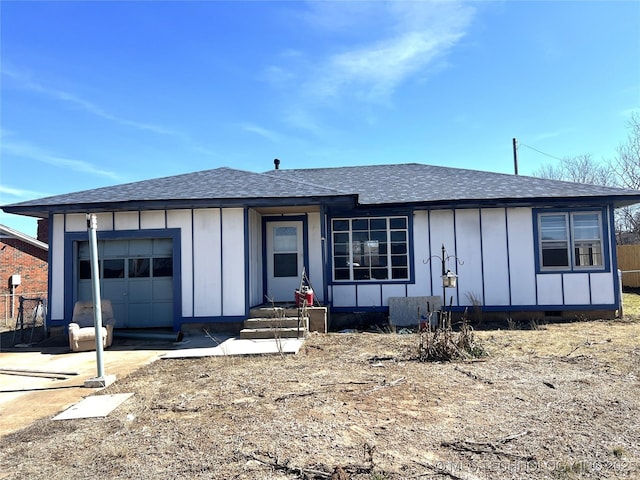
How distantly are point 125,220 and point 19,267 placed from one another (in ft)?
39.6

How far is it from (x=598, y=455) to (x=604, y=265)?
8546 mm

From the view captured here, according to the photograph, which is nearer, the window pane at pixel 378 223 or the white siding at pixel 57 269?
the white siding at pixel 57 269

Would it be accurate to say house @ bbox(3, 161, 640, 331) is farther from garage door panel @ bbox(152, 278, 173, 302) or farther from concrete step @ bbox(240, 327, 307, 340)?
concrete step @ bbox(240, 327, 307, 340)

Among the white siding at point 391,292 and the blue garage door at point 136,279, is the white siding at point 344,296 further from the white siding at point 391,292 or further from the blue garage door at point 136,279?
the blue garage door at point 136,279

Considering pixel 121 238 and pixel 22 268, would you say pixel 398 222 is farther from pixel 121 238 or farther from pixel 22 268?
pixel 22 268

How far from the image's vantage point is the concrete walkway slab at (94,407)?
478 centimetres

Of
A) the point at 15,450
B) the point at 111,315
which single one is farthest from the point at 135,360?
the point at 15,450

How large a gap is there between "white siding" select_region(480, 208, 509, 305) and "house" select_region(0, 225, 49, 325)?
54.5 feet

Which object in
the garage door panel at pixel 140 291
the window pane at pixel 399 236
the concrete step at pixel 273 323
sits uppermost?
the window pane at pixel 399 236

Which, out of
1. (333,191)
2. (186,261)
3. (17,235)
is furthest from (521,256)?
(17,235)

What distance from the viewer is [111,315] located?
936 centimetres

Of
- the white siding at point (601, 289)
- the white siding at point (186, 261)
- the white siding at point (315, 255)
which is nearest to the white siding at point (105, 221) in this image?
the white siding at point (186, 261)

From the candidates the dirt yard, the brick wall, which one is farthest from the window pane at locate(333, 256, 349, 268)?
the brick wall

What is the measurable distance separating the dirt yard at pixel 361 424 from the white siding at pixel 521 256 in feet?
12.2
